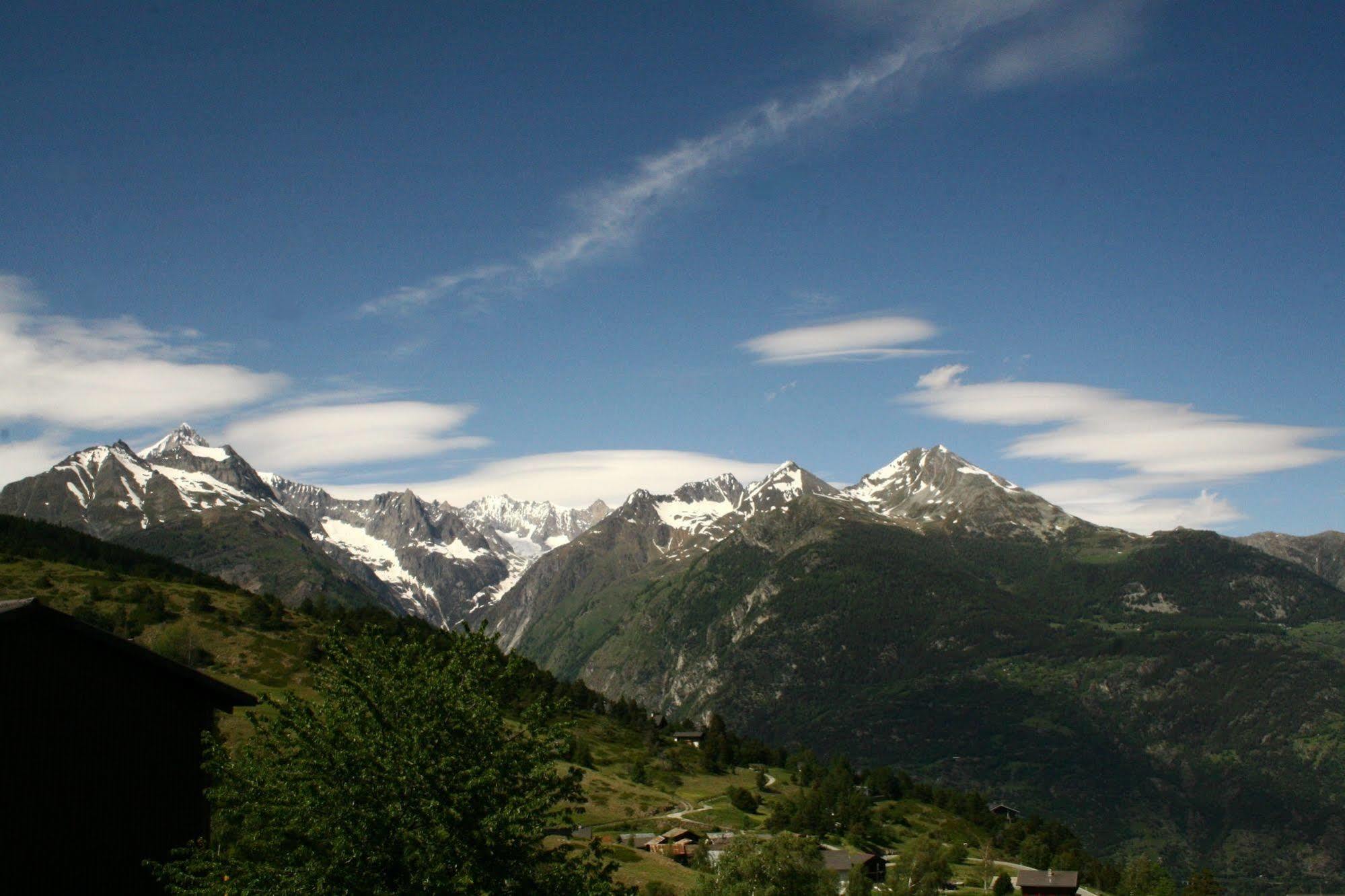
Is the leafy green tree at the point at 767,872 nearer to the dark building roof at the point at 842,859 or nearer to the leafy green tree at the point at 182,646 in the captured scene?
the dark building roof at the point at 842,859

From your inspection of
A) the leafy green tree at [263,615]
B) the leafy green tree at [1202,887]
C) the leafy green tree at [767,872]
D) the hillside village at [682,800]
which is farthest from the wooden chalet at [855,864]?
the leafy green tree at [263,615]

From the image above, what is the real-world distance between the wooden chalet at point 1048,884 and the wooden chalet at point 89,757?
361ft

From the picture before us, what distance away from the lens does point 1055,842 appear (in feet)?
559

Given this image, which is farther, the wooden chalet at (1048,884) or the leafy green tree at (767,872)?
the wooden chalet at (1048,884)

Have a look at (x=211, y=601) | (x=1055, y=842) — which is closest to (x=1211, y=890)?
(x=1055, y=842)

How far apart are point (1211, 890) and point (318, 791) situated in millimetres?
139541

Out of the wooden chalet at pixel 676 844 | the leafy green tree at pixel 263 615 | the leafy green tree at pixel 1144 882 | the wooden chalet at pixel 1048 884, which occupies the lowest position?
the leafy green tree at pixel 1144 882

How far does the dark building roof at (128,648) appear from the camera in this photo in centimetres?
2912

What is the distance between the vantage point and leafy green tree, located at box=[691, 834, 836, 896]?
68.4 metres

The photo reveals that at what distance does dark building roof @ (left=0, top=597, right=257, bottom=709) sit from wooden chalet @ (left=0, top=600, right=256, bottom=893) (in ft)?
0.14

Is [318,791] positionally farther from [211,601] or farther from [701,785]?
Result: [211,601]

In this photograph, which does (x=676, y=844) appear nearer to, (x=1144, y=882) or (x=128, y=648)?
(x=1144, y=882)

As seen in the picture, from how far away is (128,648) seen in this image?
31938 mm

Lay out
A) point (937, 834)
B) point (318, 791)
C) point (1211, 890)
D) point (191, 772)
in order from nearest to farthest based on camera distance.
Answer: point (318, 791)
point (191, 772)
point (1211, 890)
point (937, 834)
